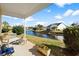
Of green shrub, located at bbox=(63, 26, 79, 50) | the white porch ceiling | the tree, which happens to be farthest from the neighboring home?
the tree

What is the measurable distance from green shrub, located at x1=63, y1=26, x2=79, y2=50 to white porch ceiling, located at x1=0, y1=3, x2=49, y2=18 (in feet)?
1.04

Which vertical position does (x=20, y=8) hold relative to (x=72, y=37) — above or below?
above

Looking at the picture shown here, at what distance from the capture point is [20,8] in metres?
1.25

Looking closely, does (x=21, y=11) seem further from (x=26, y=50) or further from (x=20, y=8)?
(x=26, y=50)

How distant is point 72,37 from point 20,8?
21.6 inches

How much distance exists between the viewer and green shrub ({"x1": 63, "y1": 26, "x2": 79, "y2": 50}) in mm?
1222

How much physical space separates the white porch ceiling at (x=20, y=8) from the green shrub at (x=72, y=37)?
1.04 feet

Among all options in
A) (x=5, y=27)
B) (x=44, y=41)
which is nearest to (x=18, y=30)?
(x=5, y=27)

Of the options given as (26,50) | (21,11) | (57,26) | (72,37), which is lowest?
(26,50)

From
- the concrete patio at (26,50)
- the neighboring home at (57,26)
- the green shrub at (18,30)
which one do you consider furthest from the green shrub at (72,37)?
the green shrub at (18,30)

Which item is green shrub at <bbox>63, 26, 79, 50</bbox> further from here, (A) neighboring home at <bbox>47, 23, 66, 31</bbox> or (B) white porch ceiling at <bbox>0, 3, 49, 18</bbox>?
(B) white porch ceiling at <bbox>0, 3, 49, 18</bbox>

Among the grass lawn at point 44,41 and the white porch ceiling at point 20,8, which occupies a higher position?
the white porch ceiling at point 20,8

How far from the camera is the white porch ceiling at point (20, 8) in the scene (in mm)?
1233

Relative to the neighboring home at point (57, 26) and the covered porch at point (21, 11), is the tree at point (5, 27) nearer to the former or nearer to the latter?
the covered porch at point (21, 11)
